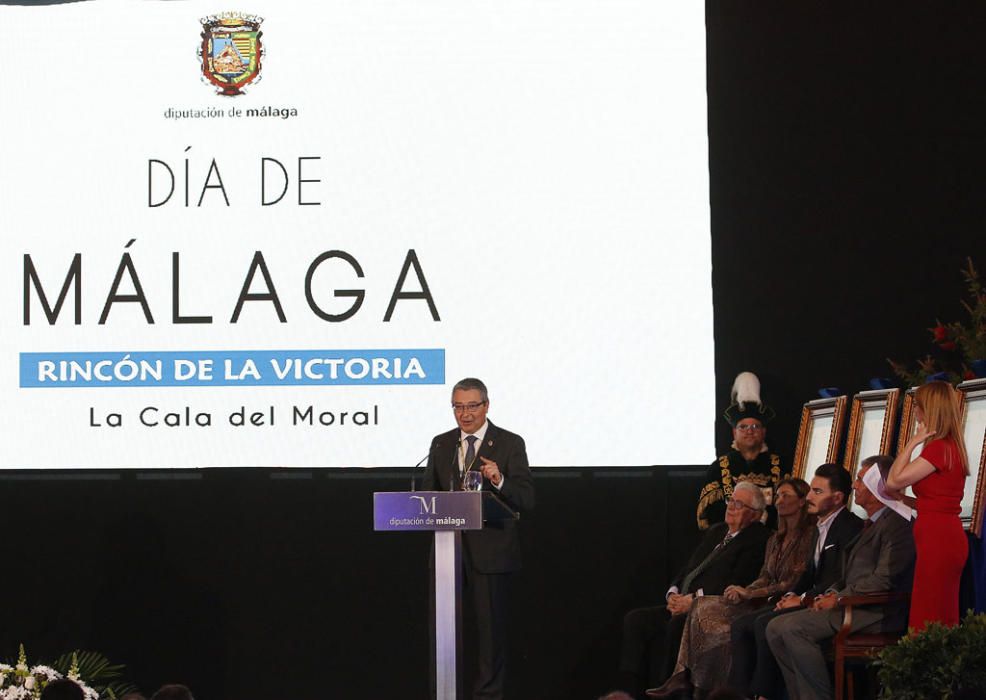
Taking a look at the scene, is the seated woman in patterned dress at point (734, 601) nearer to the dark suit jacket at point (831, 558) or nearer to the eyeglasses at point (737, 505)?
the dark suit jacket at point (831, 558)

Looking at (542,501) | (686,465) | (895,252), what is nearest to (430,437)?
(542,501)

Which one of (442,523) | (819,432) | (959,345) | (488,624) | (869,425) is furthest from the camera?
(959,345)

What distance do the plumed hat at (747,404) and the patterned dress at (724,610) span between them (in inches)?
28.7

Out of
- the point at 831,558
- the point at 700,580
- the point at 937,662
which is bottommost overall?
the point at 937,662

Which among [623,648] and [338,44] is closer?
[623,648]

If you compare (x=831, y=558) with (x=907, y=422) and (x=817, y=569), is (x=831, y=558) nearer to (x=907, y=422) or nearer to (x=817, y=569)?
(x=817, y=569)

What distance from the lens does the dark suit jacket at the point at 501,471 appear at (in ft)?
19.0

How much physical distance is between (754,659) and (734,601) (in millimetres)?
260

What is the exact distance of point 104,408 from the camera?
707 cm

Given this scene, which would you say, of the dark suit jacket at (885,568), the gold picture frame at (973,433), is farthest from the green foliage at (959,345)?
the dark suit jacket at (885,568)

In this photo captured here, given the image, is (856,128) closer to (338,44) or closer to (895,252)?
(895,252)

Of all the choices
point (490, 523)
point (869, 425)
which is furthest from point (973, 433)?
point (490, 523)

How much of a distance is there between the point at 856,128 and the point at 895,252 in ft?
1.94

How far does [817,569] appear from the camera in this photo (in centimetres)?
585
